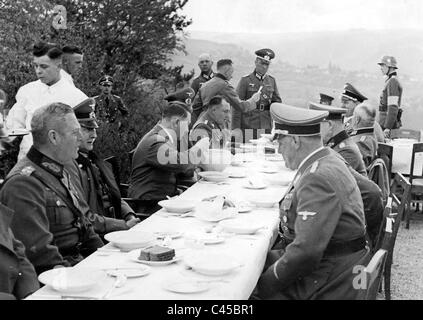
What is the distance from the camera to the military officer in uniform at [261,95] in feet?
28.9

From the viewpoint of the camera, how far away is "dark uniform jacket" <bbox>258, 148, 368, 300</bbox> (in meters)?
2.81

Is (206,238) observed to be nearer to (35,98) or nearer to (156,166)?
(156,166)

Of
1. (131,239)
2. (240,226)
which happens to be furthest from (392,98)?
(131,239)

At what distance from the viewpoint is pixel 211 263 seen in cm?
269

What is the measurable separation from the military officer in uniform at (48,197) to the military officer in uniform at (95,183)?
1.72ft

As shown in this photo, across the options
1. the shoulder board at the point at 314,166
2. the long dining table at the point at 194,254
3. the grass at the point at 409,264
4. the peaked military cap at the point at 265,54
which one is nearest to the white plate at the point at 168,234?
the long dining table at the point at 194,254

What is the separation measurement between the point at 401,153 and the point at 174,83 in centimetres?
476

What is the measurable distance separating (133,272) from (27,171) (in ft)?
2.91

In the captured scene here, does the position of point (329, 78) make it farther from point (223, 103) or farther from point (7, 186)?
point (7, 186)

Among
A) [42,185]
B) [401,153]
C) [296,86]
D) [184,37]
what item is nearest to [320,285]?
[42,185]

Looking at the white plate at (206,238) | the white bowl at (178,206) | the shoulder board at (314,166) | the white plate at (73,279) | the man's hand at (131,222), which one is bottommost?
the man's hand at (131,222)

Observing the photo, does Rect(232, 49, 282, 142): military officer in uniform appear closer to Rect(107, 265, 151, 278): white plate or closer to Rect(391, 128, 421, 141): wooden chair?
Rect(391, 128, 421, 141): wooden chair

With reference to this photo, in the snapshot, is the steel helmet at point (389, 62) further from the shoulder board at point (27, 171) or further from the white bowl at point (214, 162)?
the shoulder board at point (27, 171)

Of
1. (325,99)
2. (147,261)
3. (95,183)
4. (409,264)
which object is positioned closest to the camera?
(147,261)
